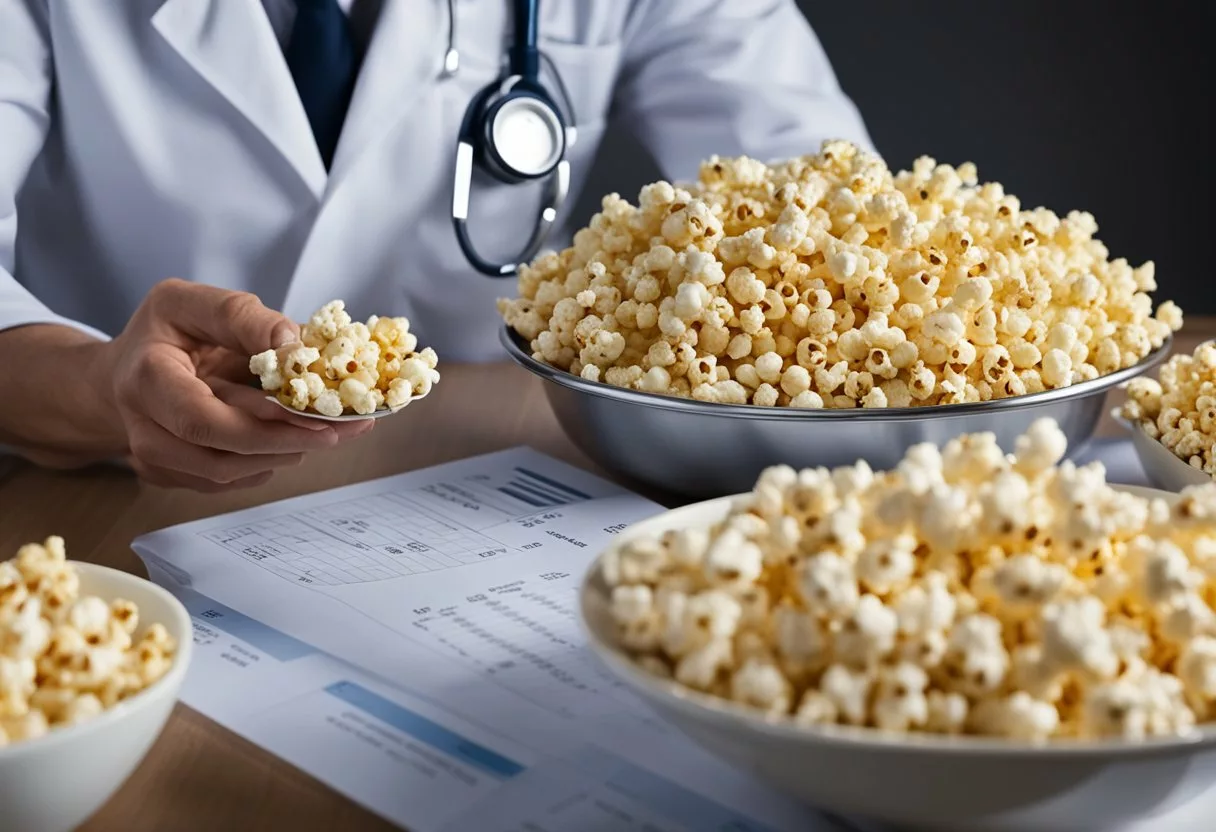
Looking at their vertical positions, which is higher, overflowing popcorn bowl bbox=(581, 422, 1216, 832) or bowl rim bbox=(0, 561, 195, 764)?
overflowing popcorn bowl bbox=(581, 422, 1216, 832)

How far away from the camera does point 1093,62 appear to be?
234 cm

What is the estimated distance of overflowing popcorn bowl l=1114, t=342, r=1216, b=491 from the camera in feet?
2.39

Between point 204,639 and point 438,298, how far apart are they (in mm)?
737

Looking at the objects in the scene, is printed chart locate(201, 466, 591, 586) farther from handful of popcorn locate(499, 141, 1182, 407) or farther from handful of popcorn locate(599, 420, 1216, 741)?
handful of popcorn locate(599, 420, 1216, 741)

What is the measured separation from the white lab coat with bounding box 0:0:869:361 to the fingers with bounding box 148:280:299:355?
0.26 metres

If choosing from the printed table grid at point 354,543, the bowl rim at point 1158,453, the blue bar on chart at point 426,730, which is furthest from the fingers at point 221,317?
the bowl rim at point 1158,453

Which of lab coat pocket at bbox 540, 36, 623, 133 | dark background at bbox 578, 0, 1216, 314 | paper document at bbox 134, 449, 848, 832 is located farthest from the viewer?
dark background at bbox 578, 0, 1216, 314

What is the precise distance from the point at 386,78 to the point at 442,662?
2.47ft

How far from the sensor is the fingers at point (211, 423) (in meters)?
0.76

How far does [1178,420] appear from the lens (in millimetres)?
755

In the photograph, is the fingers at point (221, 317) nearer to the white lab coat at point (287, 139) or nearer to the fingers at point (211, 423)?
the fingers at point (211, 423)

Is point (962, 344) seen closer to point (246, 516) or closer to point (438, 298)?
point (246, 516)

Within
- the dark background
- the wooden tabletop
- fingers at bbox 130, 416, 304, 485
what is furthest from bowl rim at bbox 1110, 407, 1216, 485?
the dark background

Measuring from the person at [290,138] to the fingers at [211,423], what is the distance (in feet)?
0.71
